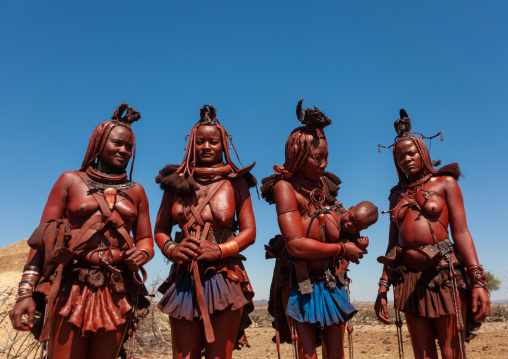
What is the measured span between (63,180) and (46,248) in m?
0.67

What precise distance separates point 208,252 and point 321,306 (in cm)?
111

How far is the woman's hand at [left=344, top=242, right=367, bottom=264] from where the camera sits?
375cm

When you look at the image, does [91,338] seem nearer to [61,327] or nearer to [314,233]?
[61,327]

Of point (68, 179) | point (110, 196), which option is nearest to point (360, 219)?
point (110, 196)

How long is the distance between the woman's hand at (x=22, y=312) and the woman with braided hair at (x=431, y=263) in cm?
302

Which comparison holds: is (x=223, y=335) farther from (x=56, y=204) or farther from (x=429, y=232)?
(x=429, y=232)

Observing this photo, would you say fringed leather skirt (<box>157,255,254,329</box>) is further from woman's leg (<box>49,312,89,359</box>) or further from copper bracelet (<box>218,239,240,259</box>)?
woman's leg (<box>49,312,89,359</box>)

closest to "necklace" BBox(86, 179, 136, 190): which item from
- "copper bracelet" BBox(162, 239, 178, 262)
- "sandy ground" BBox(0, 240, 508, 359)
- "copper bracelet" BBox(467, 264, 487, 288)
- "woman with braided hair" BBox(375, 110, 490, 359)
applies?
"copper bracelet" BBox(162, 239, 178, 262)

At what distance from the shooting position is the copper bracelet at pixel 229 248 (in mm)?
3510

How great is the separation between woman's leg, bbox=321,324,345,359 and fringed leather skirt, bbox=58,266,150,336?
1681 millimetres

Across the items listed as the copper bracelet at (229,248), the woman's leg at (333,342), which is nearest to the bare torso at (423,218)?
the woman's leg at (333,342)

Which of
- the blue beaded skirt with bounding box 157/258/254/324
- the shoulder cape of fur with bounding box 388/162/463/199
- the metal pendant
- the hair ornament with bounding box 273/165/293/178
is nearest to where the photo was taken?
the blue beaded skirt with bounding box 157/258/254/324

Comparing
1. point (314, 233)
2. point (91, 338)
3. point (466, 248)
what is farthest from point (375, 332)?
point (91, 338)

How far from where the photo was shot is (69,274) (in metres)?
3.54
